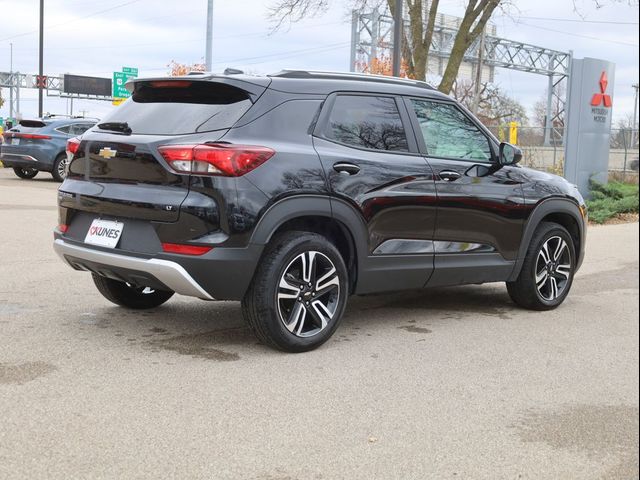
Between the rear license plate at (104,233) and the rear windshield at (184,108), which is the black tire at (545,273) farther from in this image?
the rear license plate at (104,233)

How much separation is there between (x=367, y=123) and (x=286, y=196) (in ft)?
3.37

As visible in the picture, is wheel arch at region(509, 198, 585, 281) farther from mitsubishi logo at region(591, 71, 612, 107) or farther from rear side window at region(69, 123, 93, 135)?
rear side window at region(69, 123, 93, 135)

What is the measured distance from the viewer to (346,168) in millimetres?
5539

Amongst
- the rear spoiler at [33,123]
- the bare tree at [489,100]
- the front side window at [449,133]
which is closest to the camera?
the front side window at [449,133]

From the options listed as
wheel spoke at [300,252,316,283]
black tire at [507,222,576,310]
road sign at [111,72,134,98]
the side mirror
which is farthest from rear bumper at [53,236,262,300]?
road sign at [111,72,134,98]

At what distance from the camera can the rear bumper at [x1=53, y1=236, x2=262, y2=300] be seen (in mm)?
5004

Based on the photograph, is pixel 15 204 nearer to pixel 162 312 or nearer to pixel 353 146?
pixel 162 312

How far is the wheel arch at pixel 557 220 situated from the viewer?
6.84 metres

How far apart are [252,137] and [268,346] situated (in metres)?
1.34

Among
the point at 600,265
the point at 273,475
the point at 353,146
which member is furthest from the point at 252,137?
the point at 600,265

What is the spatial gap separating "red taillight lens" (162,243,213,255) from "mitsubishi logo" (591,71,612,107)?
1622cm

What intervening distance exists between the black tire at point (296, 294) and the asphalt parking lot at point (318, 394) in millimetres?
152

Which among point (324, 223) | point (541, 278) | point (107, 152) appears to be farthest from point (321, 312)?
point (541, 278)

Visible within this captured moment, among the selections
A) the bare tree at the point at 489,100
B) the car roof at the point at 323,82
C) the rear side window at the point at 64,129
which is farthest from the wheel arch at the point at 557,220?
the bare tree at the point at 489,100
